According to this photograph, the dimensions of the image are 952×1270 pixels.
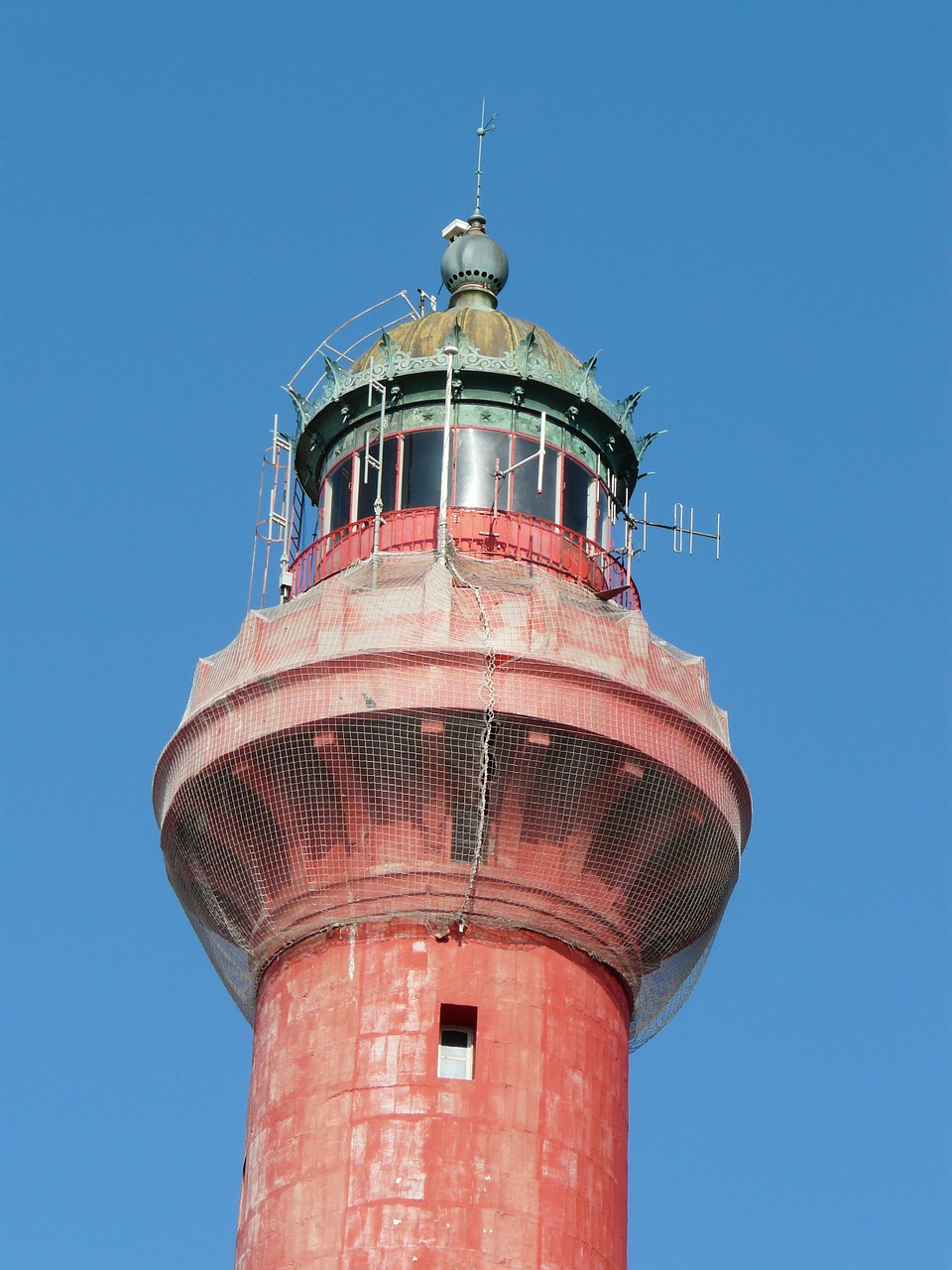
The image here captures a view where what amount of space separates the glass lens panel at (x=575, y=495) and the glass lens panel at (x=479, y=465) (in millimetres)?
1004

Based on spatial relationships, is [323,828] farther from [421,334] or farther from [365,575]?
[421,334]

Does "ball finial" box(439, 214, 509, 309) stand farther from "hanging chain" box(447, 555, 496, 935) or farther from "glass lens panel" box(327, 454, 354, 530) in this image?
"hanging chain" box(447, 555, 496, 935)

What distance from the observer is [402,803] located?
31516 millimetres

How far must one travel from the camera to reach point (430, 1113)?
3011 centimetres

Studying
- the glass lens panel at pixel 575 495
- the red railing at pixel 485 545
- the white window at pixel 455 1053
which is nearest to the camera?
the white window at pixel 455 1053

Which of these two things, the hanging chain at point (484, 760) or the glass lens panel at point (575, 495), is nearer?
the hanging chain at point (484, 760)

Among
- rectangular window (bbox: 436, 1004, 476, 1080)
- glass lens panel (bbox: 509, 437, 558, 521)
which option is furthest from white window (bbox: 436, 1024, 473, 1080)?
glass lens panel (bbox: 509, 437, 558, 521)

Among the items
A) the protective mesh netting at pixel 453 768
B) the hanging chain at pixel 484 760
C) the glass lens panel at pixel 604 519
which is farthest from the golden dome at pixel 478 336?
the hanging chain at pixel 484 760

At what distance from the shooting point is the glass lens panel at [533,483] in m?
35.2

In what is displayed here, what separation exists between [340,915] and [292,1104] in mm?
2492

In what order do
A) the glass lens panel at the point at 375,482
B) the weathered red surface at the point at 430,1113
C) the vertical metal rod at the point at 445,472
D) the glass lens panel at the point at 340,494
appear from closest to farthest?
the weathered red surface at the point at 430,1113 → the vertical metal rod at the point at 445,472 → the glass lens panel at the point at 375,482 → the glass lens panel at the point at 340,494

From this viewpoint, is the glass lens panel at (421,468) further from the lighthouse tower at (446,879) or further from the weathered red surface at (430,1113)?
the weathered red surface at (430,1113)

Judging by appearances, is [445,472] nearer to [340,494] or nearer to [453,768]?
[340,494]

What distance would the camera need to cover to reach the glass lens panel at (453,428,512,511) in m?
35.1
